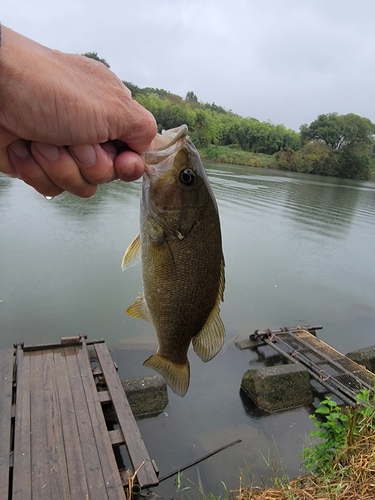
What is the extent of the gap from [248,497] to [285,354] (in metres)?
3.69

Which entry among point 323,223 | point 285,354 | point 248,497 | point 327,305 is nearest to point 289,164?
point 323,223

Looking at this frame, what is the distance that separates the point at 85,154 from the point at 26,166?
0.24 meters

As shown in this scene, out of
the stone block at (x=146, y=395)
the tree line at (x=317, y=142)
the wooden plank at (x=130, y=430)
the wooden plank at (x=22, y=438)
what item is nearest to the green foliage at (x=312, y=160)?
the tree line at (x=317, y=142)

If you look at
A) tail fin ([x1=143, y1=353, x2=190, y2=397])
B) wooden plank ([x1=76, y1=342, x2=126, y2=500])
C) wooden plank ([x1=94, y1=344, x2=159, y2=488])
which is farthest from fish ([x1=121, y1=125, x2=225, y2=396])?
wooden plank ([x1=94, y1=344, x2=159, y2=488])

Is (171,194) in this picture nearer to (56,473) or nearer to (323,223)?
(56,473)

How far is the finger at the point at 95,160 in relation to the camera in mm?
1456

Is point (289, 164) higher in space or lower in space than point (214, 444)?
higher

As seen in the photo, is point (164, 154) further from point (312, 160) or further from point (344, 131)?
point (344, 131)

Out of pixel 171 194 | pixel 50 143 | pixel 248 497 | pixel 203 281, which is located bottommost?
pixel 248 497

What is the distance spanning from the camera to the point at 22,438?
342cm

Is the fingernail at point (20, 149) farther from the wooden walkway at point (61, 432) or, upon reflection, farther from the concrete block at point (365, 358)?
the concrete block at point (365, 358)

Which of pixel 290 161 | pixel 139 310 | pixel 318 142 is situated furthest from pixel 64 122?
pixel 318 142

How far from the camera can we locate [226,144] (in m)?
55.8

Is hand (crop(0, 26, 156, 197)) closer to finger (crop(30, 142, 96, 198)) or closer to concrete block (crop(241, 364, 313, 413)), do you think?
finger (crop(30, 142, 96, 198))
